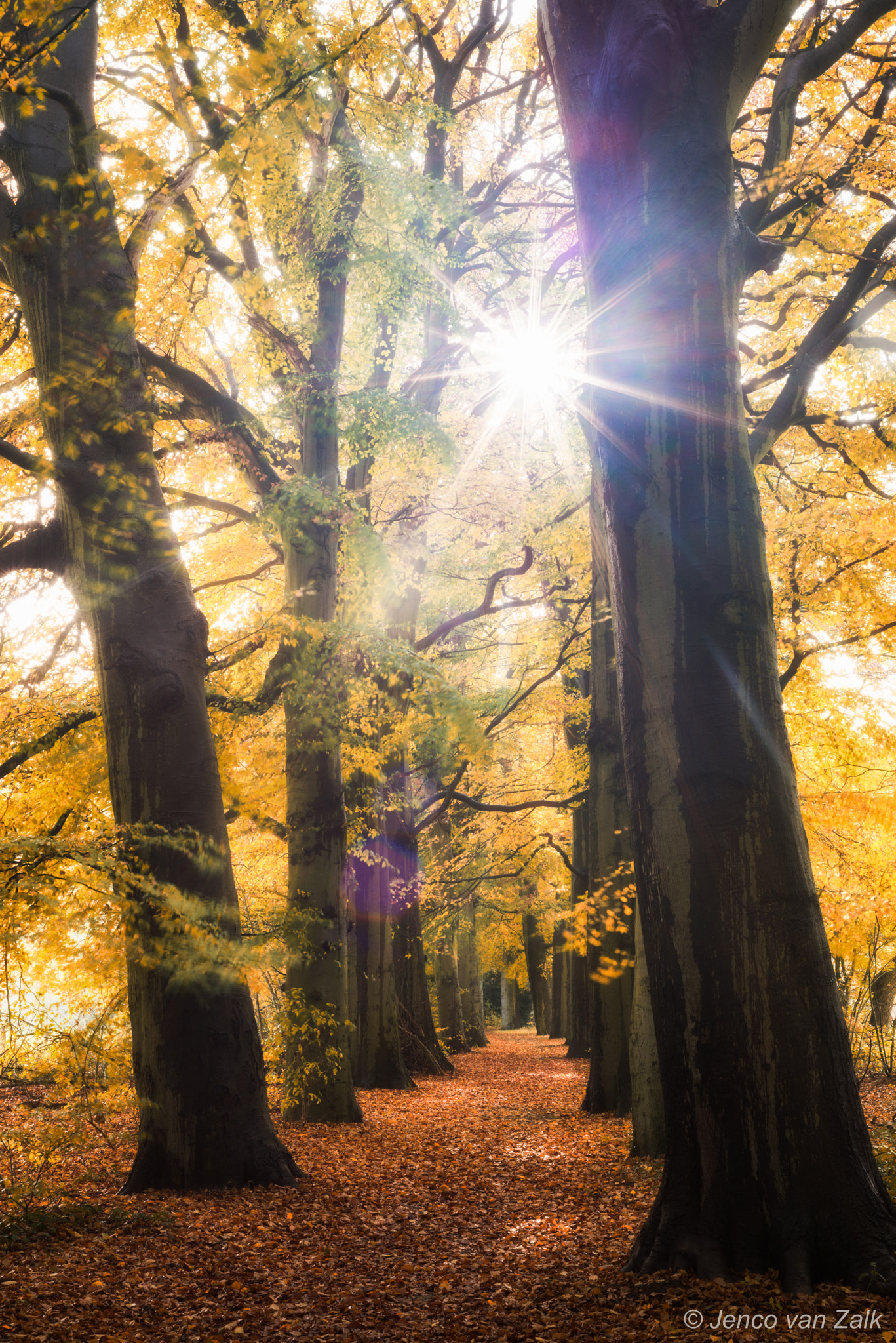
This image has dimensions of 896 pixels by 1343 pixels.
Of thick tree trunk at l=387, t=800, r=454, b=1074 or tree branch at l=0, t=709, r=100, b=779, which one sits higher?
tree branch at l=0, t=709, r=100, b=779

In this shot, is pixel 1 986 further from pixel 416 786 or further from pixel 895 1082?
pixel 416 786

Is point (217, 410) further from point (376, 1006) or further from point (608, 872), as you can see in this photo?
point (376, 1006)

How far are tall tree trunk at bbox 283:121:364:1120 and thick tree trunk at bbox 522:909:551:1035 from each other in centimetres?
1809

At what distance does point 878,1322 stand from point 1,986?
14.0 ft

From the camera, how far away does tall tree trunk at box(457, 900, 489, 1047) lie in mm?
Result: 22422

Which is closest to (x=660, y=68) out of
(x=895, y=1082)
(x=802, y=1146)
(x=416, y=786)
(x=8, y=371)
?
(x=802, y=1146)

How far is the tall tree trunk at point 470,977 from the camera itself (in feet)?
73.6

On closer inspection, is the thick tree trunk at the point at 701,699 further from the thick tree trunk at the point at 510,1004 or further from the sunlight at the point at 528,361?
the thick tree trunk at the point at 510,1004

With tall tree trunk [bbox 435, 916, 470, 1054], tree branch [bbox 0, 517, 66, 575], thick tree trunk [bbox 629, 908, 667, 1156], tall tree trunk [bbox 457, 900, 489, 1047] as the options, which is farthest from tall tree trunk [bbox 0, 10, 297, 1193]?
tall tree trunk [bbox 457, 900, 489, 1047]

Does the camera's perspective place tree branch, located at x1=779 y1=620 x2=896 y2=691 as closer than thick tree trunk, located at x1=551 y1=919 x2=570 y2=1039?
Yes

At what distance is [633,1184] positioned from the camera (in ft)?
17.7

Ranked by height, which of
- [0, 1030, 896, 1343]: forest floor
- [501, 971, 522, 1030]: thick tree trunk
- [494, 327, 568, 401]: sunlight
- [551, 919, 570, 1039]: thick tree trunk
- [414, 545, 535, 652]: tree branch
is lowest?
[501, 971, 522, 1030]: thick tree trunk

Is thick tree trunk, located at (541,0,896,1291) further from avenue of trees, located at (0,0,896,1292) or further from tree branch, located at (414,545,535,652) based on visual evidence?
tree branch, located at (414,545,535,652)

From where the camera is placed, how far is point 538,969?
30.3 meters
